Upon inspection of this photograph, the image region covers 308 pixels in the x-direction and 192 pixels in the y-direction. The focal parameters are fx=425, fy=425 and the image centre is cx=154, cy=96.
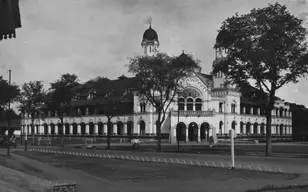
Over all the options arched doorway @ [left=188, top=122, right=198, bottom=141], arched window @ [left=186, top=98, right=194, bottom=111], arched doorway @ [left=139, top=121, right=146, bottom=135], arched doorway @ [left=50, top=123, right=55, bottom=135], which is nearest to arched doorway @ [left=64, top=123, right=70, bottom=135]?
arched doorway @ [left=50, top=123, right=55, bottom=135]

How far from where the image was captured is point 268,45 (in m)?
34.9

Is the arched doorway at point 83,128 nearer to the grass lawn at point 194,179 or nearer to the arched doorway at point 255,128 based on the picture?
the arched doorway at point 255,128

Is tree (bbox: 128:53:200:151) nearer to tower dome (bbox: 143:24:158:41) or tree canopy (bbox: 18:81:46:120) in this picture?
tree canopy (bbox: 18:81:46:120)

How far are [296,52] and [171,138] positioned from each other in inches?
2022

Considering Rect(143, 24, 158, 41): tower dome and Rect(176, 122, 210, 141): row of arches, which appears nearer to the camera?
Rect(176, 122, 210, 141): row of arches

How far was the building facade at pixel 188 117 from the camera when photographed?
88269 millimetres

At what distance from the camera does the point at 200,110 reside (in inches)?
3548

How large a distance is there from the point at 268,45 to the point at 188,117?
53.4 m

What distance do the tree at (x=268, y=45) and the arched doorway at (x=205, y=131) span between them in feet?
170

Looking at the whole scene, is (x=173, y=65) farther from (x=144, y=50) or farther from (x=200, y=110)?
(x=144, y=50)

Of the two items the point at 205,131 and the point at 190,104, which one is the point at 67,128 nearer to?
the point at 190,104

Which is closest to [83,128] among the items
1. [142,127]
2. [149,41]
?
[142,127]

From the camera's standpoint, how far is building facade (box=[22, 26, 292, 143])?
88.3 m

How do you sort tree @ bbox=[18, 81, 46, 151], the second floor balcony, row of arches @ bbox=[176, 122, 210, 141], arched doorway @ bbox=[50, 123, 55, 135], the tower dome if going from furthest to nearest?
arched doorway @ bbox=[50, 123, 55, 135] → the tower dome → row of arches @ bbox=[176, 122, 210, 141] → the second floor balcony → tree @ bbox=[18, 81, 46, 151]
